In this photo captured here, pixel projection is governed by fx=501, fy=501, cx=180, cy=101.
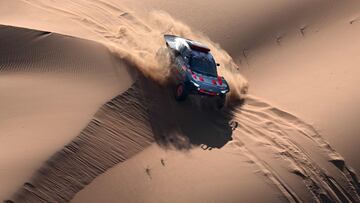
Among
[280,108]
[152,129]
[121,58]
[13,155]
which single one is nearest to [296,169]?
[280,108]

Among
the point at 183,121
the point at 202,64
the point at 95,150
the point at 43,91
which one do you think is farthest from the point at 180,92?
the point at 43,91

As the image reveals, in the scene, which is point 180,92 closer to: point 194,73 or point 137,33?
point 194,73

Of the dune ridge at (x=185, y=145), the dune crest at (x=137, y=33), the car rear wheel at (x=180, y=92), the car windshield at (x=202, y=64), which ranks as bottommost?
the dune ridge at (x=185, y=145)

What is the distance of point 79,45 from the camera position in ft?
50.1

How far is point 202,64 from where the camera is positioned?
48.7 feet

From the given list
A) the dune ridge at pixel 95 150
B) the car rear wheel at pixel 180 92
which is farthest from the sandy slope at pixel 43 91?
the car rear wheel at pixel 180 92

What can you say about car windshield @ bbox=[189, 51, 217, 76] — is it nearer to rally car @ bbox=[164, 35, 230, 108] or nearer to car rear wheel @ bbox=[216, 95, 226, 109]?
rally car @ bbox=[164, 35, 230, 108]

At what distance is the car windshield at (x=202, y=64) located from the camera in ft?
48.4

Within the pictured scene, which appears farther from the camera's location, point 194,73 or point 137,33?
point 137,33

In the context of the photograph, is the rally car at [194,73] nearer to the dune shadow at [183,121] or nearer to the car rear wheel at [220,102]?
the car rear wheel at [220,102]

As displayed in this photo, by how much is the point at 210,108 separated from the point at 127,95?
97.4 inches

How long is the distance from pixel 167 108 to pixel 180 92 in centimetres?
59

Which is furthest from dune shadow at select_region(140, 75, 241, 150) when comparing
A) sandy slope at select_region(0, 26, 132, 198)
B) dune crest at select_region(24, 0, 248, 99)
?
sandy slope at select_region(0, 26, 132, 198)

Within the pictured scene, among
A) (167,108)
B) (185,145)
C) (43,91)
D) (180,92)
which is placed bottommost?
(185,145)
